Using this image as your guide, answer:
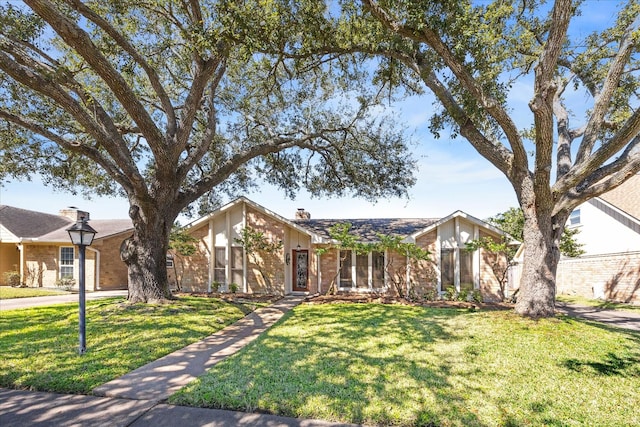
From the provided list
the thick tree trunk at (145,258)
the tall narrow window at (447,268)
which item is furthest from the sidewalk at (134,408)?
the tall narrow window at (447,268)

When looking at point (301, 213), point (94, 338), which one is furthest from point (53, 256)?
point (94, 338)

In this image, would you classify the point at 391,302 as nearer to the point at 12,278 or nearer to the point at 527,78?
the point at 527,78

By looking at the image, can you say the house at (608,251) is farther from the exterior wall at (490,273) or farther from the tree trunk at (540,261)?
the tree trunk at (540,261)

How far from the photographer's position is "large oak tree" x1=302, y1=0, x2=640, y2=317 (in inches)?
251

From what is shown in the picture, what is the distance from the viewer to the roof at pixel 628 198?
15245 millimetres

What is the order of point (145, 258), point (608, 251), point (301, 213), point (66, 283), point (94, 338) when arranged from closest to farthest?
point (94, 338)
point (145, 258)
point (608, 251)
point (66, 283)
point (301, 213)

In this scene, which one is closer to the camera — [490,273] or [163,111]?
[163,111]

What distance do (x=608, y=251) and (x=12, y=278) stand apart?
3148cm

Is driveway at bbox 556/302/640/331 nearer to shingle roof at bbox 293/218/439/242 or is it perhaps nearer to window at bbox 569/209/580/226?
shingle roof at bbox 293/218/439/242

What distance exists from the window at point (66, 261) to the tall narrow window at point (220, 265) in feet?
30.0

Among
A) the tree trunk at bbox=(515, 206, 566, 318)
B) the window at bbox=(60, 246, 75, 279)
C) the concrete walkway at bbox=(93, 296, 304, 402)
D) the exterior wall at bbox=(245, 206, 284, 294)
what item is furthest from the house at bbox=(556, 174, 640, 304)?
the window at bbox=(60, 246, 75, 279)

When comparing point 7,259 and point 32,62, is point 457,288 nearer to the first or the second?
point 32,62

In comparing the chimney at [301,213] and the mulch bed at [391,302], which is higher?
the chimney at [301,213]

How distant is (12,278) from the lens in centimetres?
1720
